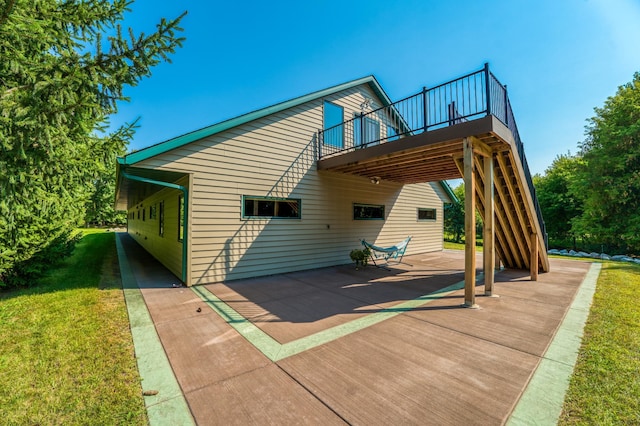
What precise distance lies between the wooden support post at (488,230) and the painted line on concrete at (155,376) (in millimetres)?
5280

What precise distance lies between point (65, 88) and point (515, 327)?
624 cm

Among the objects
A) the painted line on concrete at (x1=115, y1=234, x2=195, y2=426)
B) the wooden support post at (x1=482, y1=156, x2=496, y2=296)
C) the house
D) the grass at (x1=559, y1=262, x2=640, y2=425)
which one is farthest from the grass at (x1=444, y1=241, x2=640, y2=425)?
the house

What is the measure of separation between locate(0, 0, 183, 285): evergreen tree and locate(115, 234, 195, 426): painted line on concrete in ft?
6.20

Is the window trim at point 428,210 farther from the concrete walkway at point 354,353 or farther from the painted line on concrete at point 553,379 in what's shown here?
the painted line on concrete at point 553,379

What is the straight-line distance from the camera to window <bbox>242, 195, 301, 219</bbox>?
6.75 meters

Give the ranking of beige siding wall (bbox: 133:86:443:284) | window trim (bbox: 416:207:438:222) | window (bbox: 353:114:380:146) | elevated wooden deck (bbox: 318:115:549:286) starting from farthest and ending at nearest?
1. window trim (bbox: 416:207:438:222)
2. window (bbox: 353:114:380:146)
3. beige siding wall (bbox: 133:86:443:284)
4. elevated wooden deck (bbox: 318:115:549:286)

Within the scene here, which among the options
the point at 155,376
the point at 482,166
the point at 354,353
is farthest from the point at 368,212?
the point at 155,376

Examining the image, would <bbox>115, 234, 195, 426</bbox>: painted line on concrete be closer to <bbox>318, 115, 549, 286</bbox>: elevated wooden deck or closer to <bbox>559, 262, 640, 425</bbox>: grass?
<bbox>559, 262, 640, 425</bbox>: grass

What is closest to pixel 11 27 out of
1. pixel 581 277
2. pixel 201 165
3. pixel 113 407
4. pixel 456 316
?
pixel 201 165

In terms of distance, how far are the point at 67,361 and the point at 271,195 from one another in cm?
504

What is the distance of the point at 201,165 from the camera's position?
6.00 meters

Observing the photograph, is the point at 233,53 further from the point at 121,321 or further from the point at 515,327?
the point at 515,327

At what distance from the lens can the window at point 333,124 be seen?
852 cm

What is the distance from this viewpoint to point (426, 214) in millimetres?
12312
